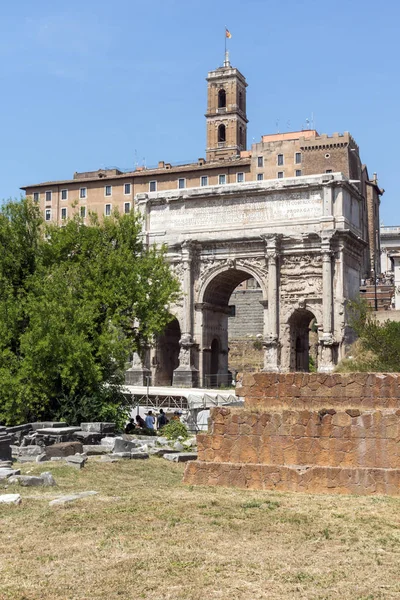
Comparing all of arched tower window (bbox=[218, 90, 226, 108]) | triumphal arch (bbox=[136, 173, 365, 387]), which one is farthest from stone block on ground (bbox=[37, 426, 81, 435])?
arched tower window (bbox=[218, 90, 226, 108])

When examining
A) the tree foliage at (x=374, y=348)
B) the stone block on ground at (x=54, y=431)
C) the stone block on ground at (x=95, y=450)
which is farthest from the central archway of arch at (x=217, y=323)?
the stone block on ground at (x=95, y=450)

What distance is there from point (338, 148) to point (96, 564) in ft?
206

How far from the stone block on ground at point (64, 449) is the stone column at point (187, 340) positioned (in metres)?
20.7

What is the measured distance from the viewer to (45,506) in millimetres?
10445

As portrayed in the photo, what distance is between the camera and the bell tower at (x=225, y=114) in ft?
256

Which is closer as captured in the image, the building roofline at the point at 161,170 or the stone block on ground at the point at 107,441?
the stone block on ground at the point at 107,441

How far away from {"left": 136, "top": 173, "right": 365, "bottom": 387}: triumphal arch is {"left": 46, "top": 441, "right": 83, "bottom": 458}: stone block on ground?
19.6 metres

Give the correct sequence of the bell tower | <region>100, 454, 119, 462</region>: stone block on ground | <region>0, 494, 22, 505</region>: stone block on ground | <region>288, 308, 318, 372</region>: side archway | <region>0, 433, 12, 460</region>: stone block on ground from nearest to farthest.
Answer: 1. <region>0, 494, 22, 505</region>: stone block on ground
2. <region>100, 454, 119, 462</region>: stone block on ground
3. <region>0, 433, 12, 460</region>: stone block on ground
4. <region>288, 308, 318, 372</region>: side archway
5. the bell tower

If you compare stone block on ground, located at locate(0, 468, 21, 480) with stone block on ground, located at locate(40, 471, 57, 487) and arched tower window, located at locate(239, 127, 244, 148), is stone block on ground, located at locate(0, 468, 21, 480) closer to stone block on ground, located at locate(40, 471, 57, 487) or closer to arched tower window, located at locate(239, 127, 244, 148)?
stone block on ground, located at locate(40, 471, 57, 487)

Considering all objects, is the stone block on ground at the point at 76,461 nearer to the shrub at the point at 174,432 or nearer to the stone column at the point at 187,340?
the shrub at the point at 174,432

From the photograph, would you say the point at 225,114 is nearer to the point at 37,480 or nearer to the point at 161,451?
the point at 161,451

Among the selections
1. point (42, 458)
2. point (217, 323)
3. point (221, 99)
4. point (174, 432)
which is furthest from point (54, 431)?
point (221, 99)

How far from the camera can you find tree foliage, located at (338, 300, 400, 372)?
27.1 m

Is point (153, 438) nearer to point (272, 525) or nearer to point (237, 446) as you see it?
point (237, 446)
